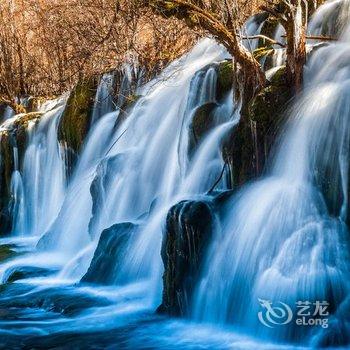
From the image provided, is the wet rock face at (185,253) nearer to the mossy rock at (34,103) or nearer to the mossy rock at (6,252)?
the mossy rock at (6,252)

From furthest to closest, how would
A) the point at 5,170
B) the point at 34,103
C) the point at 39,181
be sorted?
the point at 34,103 < the point at 5,170 < the point at 39,181

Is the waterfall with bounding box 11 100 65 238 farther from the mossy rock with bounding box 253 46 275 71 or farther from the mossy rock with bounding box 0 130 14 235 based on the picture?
the mossy rock with bounding box 253 46 275 71

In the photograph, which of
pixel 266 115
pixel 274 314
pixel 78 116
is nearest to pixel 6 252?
pixel 78 116

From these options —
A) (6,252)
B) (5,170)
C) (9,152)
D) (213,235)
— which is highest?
(9,152)

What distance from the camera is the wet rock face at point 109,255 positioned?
8189 millimetres

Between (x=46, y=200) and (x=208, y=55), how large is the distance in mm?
5213

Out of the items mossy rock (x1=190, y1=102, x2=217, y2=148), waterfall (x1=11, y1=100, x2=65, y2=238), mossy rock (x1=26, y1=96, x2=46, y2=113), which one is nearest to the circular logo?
mossy rock (x1=190, y1=102, x2=217, y2=148)

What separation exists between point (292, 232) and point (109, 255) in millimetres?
2949

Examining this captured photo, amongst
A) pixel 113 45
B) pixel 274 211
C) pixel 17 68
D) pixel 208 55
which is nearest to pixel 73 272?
pixel 274 211

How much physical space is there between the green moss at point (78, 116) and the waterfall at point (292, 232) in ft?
26.6

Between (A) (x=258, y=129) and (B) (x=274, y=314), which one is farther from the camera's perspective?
(A) (x=258, y=129)

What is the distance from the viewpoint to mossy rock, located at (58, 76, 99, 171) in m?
14.8

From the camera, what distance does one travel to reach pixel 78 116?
49.5 feet

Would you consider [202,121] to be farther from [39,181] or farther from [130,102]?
[39,181]
